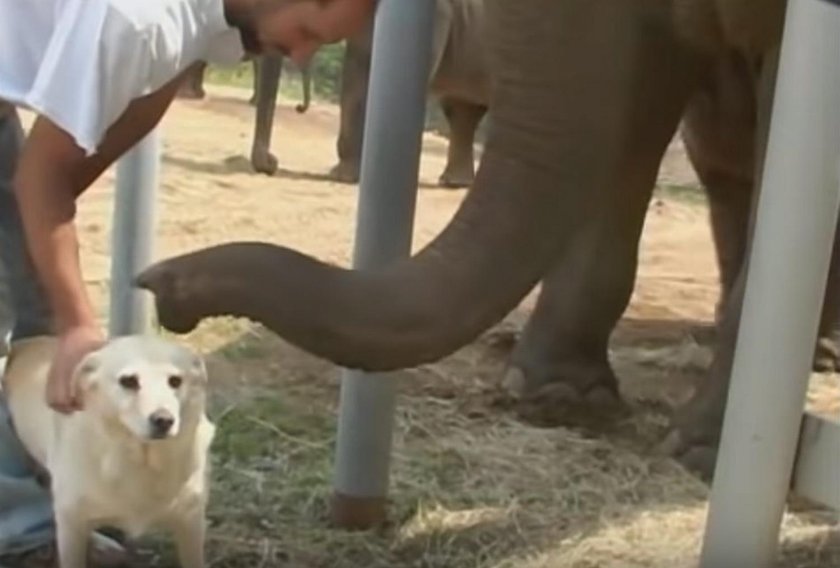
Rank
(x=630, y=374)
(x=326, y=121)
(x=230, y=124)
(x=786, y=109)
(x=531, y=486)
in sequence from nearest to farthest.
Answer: (x=786, y=109)
(x=531, y=486)
(x=630, y=374)
(x=230, y=124)
(x=326, y=121)

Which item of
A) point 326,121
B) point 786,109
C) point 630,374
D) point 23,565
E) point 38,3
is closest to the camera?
point 786,109

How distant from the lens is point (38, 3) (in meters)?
2.34

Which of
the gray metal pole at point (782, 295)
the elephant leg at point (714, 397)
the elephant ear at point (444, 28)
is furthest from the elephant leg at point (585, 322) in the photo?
the elephant ear at point (444, 28)

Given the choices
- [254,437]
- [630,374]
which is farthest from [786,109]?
[630,374]

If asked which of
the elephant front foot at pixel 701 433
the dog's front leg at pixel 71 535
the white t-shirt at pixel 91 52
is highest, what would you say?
the white t-shirt at pixel 91 52

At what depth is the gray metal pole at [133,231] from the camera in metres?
3.16

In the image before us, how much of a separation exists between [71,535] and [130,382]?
0.28m

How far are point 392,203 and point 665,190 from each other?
202 inches

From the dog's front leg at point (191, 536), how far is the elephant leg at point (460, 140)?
16.2ft

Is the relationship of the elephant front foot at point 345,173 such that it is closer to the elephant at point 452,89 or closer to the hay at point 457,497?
the elephant at point 452,89

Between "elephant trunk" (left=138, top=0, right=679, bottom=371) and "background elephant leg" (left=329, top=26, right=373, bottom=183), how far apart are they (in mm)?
4837

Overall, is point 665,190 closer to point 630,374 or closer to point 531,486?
point 630,374

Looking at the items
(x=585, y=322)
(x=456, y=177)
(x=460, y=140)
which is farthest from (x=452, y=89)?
(x=585, y=322)

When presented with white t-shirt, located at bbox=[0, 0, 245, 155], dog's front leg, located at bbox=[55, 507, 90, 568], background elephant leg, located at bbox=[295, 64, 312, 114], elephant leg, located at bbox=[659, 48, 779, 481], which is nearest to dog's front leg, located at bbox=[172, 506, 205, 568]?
dog's front leg, located at bbox=[55, 507, 90, 568]
